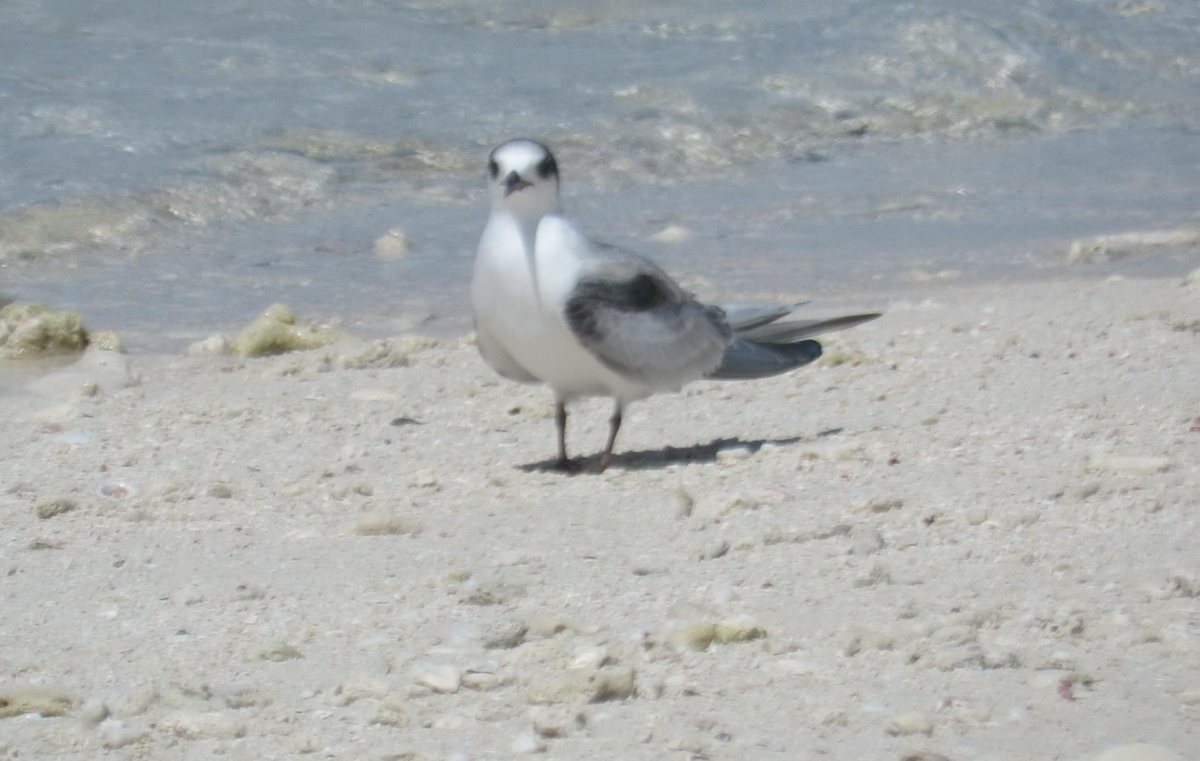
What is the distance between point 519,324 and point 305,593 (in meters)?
1.11

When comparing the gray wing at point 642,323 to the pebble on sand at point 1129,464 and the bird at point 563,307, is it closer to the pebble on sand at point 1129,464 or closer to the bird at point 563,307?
the bird at point 563,307

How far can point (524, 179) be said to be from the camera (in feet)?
13.5

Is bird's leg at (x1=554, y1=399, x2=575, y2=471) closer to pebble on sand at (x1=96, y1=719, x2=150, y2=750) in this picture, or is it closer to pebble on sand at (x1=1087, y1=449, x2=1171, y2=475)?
pebble on sand at (x1=1087, y1=449, x2=1171, y2=475)

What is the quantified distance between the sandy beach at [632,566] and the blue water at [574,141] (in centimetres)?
196

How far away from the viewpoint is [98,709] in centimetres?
254

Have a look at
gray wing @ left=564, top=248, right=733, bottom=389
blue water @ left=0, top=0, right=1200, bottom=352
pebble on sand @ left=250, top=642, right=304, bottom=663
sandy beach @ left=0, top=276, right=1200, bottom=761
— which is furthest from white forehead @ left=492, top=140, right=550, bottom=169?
blue water @ left=0, top=0, right=1200, bottom=352

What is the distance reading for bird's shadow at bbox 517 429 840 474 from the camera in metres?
4.30

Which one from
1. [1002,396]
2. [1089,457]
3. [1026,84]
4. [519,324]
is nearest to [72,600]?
[519,324]

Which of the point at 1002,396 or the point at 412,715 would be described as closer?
the point at 412,715

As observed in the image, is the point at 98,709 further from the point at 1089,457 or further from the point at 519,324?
the point at 1089,457

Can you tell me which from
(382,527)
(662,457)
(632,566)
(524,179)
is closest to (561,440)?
(662,457)

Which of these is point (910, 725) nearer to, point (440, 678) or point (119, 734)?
point (440, 678)

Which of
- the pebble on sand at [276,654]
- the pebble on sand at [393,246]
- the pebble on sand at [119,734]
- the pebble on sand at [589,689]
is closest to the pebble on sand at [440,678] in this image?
the pebble on sand at [589,689]

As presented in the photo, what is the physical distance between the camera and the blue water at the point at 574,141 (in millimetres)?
7629
